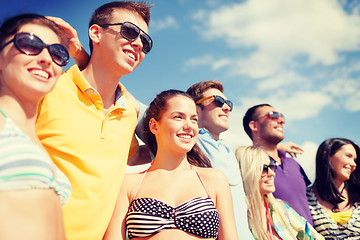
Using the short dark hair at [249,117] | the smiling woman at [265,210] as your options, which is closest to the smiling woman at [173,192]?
the smiling woman at [265,210]

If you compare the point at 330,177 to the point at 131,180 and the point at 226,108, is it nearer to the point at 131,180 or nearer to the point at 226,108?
the point at 226,108

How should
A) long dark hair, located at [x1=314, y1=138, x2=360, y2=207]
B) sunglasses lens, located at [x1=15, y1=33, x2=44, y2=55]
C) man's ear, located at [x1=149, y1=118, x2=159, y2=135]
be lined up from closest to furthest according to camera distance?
sunglasses lens, located at [x1=15, y1=33, x2=44, y2=55] < man's ear, located at [x1=149, y1=118, x2=159, y2=135] < long dark hair, located at [x1=314, y1=138, x2=360, y2=207]

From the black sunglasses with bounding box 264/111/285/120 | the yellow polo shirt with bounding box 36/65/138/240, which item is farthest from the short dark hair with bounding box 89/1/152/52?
the black sunglasses with bounding box 264/111/285/120

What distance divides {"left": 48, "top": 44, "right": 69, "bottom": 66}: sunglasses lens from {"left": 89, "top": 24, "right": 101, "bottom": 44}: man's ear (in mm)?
1234

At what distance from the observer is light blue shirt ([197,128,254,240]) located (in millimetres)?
4301

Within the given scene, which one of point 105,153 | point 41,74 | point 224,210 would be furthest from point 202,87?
point 41,74

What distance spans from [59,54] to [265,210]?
410 cm

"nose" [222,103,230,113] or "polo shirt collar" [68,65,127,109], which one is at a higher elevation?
"nose" [222,103,230,113]

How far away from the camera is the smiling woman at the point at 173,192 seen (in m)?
3.16

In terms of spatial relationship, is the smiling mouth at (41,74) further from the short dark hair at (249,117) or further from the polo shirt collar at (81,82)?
the short dark hair at (249,117)

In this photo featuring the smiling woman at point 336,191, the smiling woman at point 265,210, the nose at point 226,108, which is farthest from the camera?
the smiling woman at point 336,191

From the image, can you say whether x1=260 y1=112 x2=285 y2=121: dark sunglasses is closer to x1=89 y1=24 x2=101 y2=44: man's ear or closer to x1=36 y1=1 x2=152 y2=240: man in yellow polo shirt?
x1=36 y1=1 x2=152 y2=240: man in yellow polo shirt

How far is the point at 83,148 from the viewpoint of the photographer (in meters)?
2.93

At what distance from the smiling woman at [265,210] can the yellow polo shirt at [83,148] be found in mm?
2643
